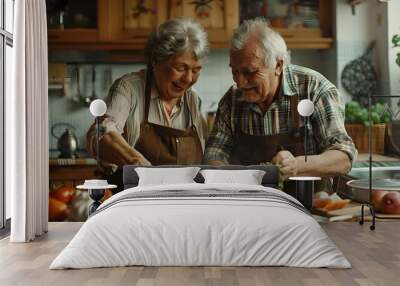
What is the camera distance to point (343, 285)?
443 cm

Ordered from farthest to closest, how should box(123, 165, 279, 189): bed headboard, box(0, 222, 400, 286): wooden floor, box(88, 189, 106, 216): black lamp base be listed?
box(123, 165, 279, 189): bed headboard → box(88, 189, 106, 216): black lamp base → box(0, 222, 400, 286): wooden floor

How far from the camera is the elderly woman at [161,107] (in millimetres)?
7945

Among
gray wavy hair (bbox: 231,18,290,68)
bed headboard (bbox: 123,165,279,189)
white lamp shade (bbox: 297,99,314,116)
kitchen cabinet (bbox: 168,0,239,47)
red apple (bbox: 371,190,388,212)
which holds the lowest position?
red apple (bbox: 371,190,388,212)

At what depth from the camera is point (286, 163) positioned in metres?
7.89

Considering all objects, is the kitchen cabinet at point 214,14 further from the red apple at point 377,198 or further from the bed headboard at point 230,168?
the red apple at point 377,198

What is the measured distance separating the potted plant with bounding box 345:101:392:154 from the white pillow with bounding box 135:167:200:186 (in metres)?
1.89

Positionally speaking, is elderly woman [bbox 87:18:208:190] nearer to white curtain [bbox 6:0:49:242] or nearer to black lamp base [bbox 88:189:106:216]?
black lamp base [bbox 88:189:106:216]

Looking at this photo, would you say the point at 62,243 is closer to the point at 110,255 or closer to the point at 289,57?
the point at 110,255

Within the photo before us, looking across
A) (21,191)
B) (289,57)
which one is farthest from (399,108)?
(21,191)

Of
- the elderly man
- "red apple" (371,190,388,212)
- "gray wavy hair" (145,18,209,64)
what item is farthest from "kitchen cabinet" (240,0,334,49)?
"red apple" (371,190,388,212)

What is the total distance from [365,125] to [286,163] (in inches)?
40.0

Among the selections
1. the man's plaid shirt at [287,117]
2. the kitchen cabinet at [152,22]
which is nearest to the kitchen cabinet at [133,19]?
the kitchen cabinet at [152,22]

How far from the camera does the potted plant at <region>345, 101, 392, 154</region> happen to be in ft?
26.1

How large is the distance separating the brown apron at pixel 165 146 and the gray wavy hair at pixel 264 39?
1.18 meters
